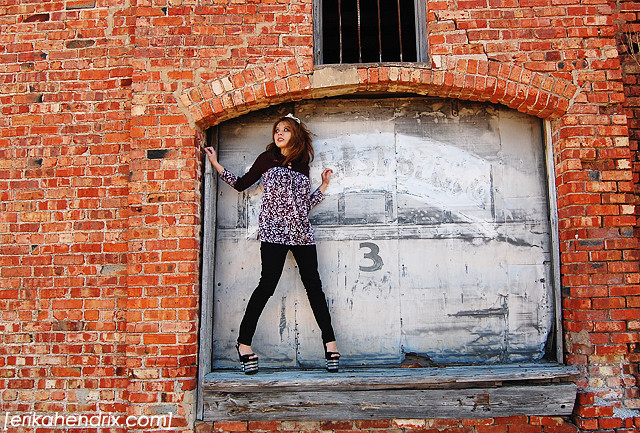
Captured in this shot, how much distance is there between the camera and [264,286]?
3.53 meters

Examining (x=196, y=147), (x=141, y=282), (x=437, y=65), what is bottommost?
(x=141, y=282)

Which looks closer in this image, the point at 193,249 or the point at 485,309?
the point at 193,249

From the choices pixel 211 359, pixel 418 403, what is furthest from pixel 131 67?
pixel 418 403

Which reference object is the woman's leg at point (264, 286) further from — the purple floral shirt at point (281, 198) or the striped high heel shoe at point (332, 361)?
the striped high heel shoe at point (332, 361)

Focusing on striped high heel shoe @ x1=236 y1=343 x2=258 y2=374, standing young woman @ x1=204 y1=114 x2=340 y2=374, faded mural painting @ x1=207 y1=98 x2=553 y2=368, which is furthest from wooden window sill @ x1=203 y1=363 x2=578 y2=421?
faded mural painting @ x1=207 y1=98 x2=553 y2=368

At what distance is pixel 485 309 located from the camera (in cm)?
379

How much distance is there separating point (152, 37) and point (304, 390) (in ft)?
9.95

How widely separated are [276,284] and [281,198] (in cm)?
68

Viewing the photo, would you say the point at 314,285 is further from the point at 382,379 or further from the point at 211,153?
the point at 211,153

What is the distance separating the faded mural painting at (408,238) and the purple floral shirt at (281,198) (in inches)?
8.1

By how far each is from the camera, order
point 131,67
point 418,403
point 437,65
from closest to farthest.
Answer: point 418,403, point 437,65, point 131,67

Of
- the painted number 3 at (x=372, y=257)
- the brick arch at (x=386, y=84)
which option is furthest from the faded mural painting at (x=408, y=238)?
the brick arch at (x=386, y=84)

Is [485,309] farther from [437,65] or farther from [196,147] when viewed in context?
[196,147]

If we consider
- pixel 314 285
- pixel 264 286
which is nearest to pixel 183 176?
pixel 264 286
